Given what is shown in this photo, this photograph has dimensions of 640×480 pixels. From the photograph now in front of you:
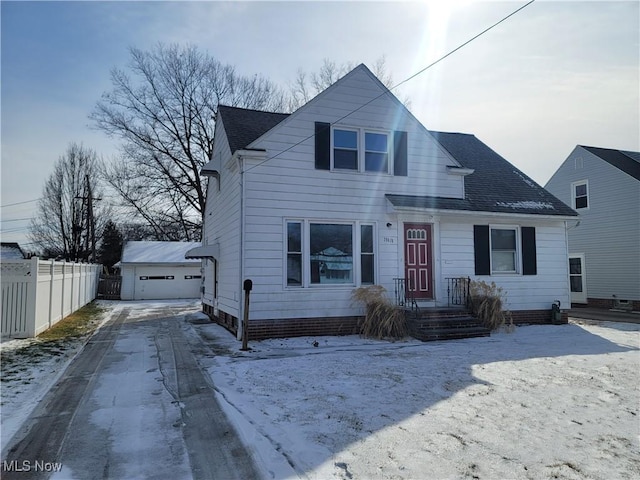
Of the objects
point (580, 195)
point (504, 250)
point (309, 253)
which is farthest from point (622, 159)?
point (309, 253)

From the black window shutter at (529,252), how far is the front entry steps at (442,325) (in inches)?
127

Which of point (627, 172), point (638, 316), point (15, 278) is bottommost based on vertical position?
point (638, 316)

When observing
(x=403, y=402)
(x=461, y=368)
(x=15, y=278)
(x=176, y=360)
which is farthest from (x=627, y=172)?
(x=15, y=278)

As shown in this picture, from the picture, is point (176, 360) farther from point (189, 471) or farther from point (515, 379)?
point (515, 379)

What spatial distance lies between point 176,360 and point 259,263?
2985mm

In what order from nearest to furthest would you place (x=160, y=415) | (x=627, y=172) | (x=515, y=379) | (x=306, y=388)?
1. (x=160, y=415)
2. (x=306, y=388)
3. (x=515, y=379)
4. (x=627, y=172)

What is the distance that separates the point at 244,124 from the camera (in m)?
12.3

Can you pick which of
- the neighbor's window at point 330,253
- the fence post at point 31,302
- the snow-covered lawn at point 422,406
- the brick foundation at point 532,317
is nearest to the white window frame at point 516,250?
the brick foundation at point 532,317

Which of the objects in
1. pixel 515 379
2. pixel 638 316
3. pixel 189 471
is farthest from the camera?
pixel 638 316

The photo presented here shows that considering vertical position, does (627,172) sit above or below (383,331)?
above

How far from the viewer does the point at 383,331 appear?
10.0m

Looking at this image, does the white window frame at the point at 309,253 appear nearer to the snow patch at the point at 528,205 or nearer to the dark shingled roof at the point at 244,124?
the dark shingled roof at the point at 244,124

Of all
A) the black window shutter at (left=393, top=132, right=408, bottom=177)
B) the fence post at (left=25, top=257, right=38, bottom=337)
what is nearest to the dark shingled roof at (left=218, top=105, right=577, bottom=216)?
the black window shutter at (left=393, top=132, right=408, bottom=177)

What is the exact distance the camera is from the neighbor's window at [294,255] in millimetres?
10305
